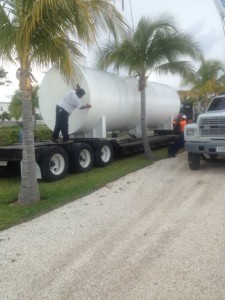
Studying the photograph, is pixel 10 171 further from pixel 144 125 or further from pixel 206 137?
pixel 206 137

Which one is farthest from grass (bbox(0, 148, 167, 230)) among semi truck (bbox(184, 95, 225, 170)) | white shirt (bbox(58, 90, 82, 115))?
white shirt (bbox(58, 90, 82, 115))

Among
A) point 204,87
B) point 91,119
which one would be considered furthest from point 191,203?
point 204,87

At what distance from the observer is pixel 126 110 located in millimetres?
14055

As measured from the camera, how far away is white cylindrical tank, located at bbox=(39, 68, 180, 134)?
11969 mm

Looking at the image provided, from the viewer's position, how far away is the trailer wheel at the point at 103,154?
1212cm

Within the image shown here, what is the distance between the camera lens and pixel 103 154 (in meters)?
12.6

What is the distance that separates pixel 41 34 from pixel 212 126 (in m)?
5.37

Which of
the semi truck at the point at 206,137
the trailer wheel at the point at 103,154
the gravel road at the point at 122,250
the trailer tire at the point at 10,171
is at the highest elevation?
the semi truck at the point at 206,137

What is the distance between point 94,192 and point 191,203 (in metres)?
2.44

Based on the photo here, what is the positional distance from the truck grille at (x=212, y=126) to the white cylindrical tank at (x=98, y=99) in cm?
350

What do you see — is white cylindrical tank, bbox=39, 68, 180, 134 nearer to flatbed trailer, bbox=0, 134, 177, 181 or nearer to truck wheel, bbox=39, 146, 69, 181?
flatbed trailer, bbox=0, 134, 177, 181

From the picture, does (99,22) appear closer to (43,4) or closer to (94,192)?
(43,4)

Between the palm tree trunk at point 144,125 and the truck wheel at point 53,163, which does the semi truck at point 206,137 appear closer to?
the palm tree trunk at point 144,125

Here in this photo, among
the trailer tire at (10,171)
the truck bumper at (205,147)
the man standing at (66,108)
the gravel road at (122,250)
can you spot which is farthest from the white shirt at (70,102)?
the gravel road at (122,250)
